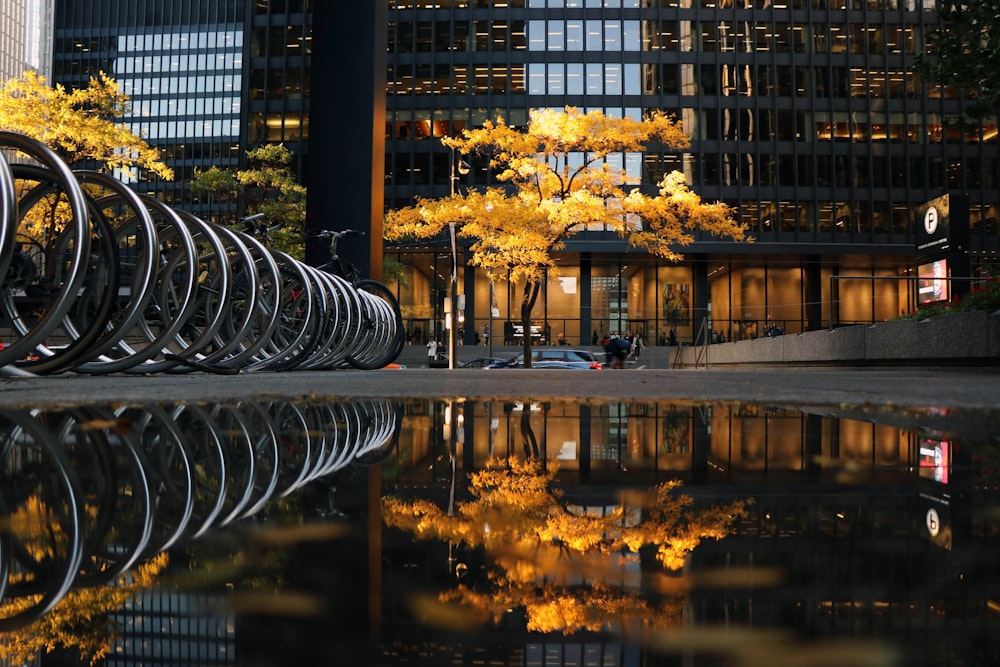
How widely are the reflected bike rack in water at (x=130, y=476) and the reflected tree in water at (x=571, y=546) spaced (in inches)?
13.2

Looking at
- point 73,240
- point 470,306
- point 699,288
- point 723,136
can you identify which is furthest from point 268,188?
point 723,136

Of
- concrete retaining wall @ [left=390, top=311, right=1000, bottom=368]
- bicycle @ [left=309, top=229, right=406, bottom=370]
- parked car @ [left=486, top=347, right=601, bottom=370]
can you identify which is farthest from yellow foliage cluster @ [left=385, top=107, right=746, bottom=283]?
bicycle @ [left=309, top=229, right=406, bottom=370]

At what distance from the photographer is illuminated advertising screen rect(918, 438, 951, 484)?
1717 millimetres

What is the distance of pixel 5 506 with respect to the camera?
1314 millimetres

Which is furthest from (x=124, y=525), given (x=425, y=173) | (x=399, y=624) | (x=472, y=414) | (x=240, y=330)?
(x=425, y=173)

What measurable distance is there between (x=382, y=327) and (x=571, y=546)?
14003 mm

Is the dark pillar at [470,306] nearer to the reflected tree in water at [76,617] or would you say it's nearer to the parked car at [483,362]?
the parked car at [483,362]

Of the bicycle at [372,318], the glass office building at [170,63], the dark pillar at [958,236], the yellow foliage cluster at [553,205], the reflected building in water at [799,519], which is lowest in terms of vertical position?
the reflected building in water at [799,519]

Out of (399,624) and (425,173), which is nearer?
(399,624)

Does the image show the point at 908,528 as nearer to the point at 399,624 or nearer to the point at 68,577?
the point at 399,624

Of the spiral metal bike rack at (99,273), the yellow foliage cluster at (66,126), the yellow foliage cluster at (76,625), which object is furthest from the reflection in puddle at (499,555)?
the yellow foliage cluster at (66,126)

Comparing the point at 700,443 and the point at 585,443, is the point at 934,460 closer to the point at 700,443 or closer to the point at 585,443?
the point at 700,443

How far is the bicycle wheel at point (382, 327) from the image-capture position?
1435cm

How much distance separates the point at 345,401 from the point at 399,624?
146 inches
